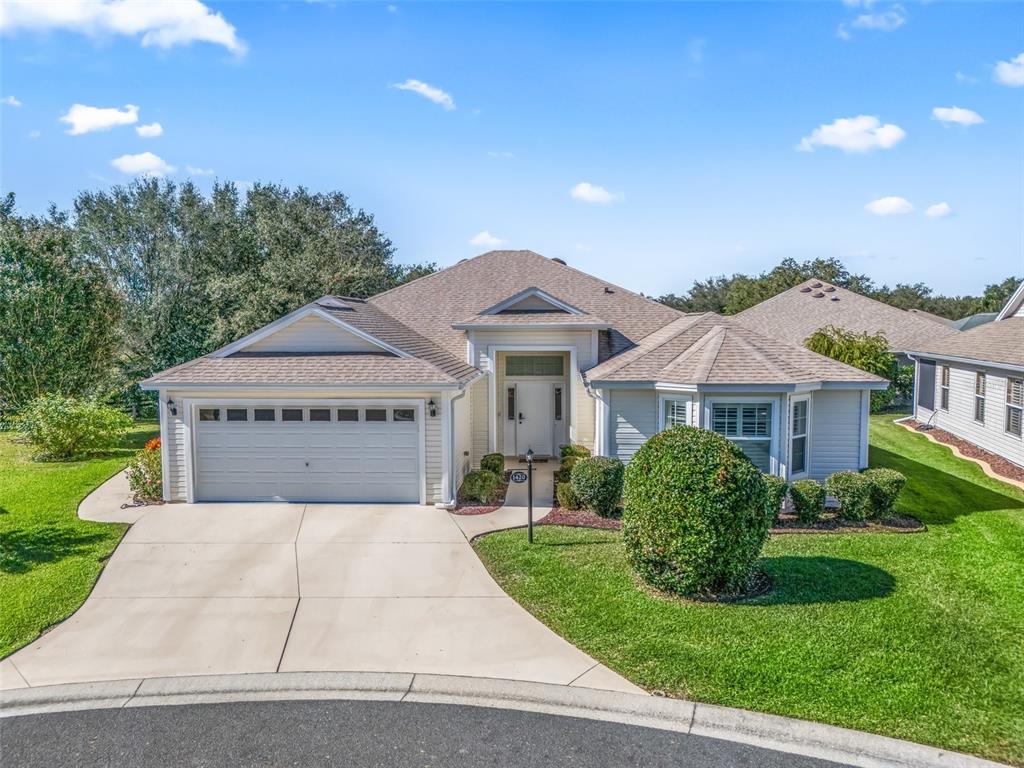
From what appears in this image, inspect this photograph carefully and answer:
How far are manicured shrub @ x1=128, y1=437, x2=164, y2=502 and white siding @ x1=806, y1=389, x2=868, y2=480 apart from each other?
12620 millimetres

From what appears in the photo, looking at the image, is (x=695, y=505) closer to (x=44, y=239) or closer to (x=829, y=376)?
(x=829, y=376)

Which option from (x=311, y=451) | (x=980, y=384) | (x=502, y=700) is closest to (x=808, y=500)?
(x=502, y=700)

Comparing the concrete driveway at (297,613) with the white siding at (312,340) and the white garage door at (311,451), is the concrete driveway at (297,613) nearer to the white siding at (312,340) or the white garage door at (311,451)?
the white garage door at (311,451)

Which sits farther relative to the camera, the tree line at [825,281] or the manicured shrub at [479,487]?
the tree line at [825,281]

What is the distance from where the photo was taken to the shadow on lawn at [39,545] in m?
9.23

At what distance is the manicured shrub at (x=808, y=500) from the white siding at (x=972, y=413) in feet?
25.5

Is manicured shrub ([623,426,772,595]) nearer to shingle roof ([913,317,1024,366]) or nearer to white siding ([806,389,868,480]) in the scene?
white siding ([806,389,868,480])

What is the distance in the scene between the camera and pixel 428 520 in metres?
11.2

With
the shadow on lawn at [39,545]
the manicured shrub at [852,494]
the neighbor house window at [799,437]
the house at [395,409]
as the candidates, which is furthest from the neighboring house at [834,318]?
the shadow on lawn at [39,545]

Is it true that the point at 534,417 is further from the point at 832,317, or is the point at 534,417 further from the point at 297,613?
the point at 832,317

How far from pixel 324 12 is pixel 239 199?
2504 cm

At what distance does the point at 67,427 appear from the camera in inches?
650

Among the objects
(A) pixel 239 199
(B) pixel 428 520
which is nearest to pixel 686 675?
(B) pixel 428 520

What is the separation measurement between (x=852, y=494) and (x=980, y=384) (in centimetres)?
994
